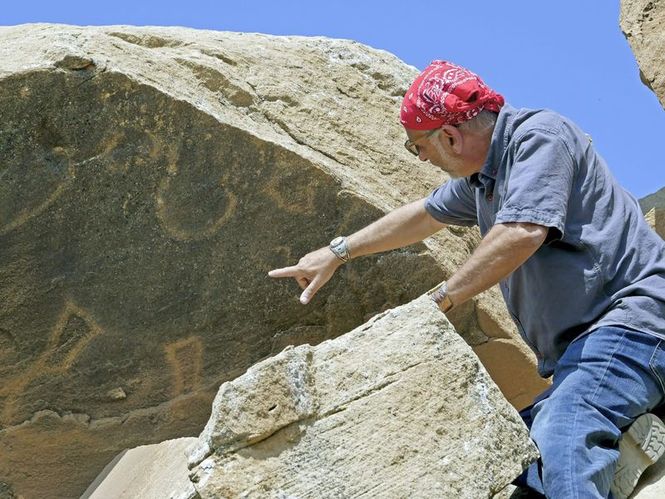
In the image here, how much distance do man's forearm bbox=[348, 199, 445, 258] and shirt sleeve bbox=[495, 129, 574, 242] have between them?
2.03 ft

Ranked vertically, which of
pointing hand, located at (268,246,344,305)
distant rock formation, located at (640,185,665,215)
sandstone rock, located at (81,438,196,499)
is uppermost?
pointing hand, located at (268,246,344,305)

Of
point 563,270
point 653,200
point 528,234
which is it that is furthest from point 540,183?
point 653,200

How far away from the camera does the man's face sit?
3361 mm

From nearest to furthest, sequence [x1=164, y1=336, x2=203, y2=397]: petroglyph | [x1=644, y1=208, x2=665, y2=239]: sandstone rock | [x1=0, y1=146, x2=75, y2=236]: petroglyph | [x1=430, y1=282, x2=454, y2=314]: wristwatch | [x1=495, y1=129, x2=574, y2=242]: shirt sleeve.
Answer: [x1=495, y1=129, x2=574, y2=242]: shirt sleeve < [x1=430, y1=282, x2=454, y2=314]: wristwatch < [x1=0, y1=146, x2=75, y2=236]: petroglyph < [x1=164, y1=336, x2=203, y2=397]: petroglyph < [x1=644, y1=208, x2=665, y2=239]: sandstone rock

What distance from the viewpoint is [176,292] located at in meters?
4.31

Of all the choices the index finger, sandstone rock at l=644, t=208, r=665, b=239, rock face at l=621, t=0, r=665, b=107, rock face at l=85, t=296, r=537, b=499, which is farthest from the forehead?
sandstone rock at l=644, t=208, r=665, b=239

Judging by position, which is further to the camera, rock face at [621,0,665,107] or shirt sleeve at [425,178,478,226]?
rock face at [621,0,665,107]

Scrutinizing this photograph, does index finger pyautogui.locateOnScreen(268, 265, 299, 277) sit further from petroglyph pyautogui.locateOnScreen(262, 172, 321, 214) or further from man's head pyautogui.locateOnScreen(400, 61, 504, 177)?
man's head pyautogui.locateOnScreen(400, 61, 504, 177)

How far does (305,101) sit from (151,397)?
3.91 ft

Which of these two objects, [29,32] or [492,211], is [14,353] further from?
[492,211]

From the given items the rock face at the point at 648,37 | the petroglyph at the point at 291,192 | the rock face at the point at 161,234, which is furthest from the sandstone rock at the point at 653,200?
the petroglyph at the point at 291,192

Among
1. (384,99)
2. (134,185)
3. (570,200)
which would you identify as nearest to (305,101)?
(384,99)

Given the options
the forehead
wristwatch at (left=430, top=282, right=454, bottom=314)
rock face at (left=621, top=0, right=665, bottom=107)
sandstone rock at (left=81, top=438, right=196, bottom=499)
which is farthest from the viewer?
rock face at (left=621, top=0, right=665, bottom=107)

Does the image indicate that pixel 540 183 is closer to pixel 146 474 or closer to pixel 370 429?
pixel 370 429
